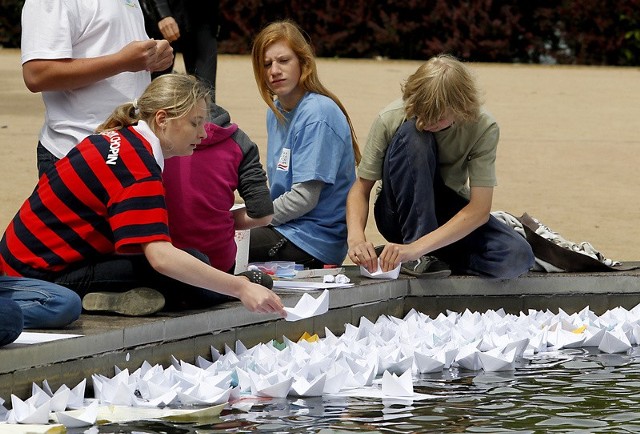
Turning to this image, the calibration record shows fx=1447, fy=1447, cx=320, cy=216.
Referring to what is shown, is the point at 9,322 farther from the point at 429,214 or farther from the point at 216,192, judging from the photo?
the point at 429,214

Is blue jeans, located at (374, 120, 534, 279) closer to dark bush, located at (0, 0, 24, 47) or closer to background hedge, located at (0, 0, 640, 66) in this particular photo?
background hedge, located at (0, 0, 640, 66)

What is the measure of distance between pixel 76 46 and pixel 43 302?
4.12 ft

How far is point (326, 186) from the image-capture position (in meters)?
5.77

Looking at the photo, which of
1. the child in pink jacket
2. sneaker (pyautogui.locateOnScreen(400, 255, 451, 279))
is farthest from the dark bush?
the child in pink jacket

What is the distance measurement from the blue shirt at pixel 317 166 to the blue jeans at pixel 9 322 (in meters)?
1.85

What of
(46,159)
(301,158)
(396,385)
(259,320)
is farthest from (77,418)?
(301,158)

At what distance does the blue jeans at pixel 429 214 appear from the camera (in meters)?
5.54

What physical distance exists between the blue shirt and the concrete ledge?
0.18 meters

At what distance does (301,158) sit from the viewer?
18.6 ft

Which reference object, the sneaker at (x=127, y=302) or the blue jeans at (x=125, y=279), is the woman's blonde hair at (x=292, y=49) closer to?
the blue jeans at (x=125, y=279)

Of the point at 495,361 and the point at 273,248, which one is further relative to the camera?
the point at 273,248

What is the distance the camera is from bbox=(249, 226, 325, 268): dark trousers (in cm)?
573

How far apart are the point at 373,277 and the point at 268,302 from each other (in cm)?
146

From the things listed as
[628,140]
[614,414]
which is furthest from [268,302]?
[628,140]
